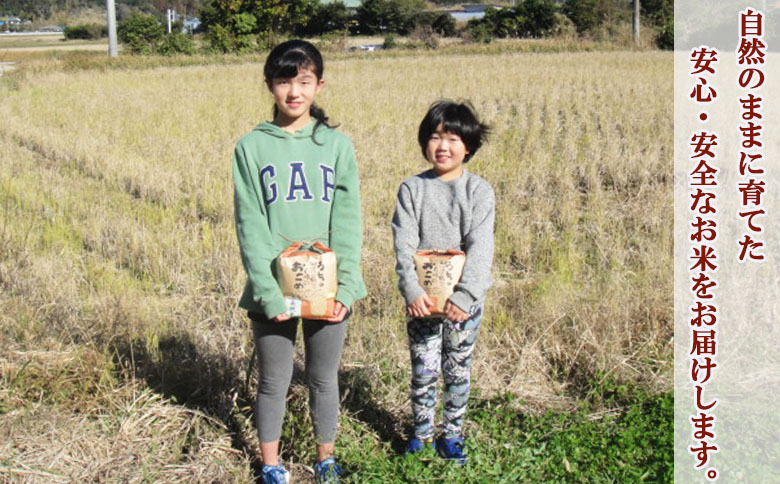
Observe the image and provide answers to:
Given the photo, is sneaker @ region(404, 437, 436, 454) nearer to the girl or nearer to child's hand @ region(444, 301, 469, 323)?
the girl

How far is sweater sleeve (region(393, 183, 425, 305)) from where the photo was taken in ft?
8.80

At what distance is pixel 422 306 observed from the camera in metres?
2.65

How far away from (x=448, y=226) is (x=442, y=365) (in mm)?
564

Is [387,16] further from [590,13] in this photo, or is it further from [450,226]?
[450,226]

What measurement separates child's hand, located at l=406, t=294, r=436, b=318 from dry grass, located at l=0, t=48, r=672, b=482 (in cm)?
81

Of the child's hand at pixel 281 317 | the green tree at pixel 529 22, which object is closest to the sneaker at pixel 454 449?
the child's hand at pixel 281 317

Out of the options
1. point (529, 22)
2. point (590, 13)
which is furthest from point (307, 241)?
point (590, 13)

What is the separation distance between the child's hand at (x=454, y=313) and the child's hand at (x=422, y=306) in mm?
49

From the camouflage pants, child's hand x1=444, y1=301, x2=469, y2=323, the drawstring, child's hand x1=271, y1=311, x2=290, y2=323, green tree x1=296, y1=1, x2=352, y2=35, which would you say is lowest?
the camouflage pants

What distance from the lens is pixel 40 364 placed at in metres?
3.38

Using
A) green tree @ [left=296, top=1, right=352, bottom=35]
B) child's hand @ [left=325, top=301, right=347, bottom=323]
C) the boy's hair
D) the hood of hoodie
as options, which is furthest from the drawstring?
green tree @ [left=296, top=1, right=352, bottom=35]

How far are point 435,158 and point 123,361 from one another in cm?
189

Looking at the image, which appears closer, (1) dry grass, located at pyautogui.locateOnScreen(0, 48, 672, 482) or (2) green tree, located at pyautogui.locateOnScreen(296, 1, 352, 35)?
(1) dry grass, located at pyautogui.locateOnScreen(0, 48, 672, 482)

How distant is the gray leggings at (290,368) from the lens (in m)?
2.65
